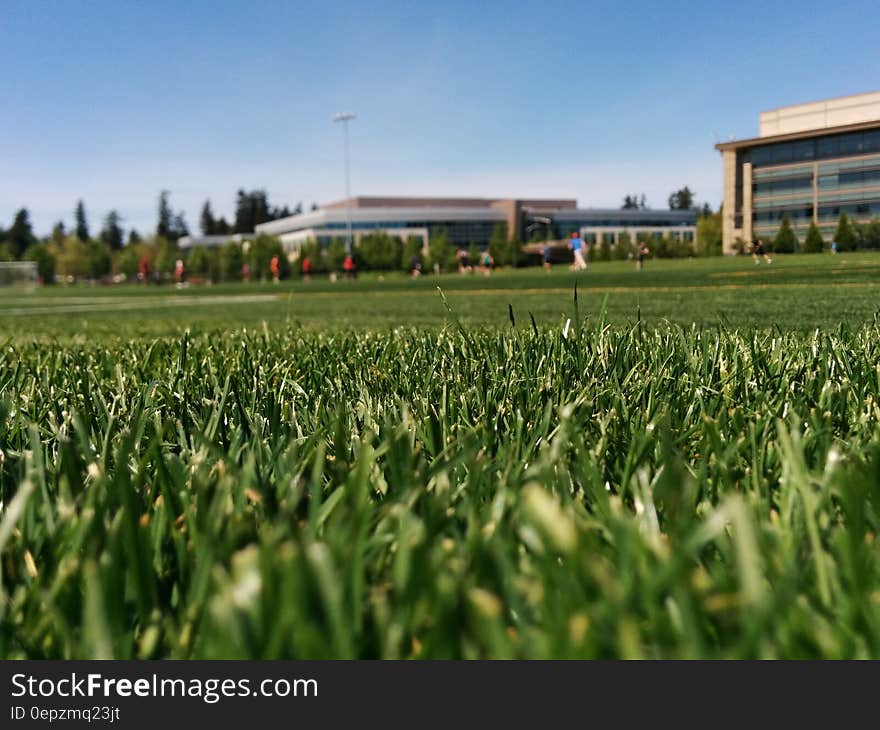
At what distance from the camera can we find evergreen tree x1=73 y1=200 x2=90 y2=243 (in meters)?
179

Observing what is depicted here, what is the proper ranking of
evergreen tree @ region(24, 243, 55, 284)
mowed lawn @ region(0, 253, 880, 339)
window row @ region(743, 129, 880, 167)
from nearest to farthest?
1. mowed lawn @ region(0, 253, 880, 339)
2. window row @ region(743, 129, 880, 167)
3. evergreen tree @ region(24, 243, 55, 284)

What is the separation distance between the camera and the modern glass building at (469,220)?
133 meters

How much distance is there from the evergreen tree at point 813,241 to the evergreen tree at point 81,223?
535ft

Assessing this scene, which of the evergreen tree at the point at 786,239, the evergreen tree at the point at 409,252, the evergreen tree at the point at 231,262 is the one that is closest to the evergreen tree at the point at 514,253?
the evergreen tree at the point at 409,252

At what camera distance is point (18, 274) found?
188 feet

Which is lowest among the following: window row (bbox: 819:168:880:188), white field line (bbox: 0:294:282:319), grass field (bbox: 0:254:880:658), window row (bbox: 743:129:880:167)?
white field line (bbox: 0:294:282:319)

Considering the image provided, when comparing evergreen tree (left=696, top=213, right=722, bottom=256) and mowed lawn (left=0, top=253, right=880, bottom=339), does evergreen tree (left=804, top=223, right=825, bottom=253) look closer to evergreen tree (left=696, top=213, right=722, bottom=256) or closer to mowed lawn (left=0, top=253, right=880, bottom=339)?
evergreen tree (left=696, top=213, right=722, bottom=256)

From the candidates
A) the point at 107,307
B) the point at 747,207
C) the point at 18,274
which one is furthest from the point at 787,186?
the point at 18,274

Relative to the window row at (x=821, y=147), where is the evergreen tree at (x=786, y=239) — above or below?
below

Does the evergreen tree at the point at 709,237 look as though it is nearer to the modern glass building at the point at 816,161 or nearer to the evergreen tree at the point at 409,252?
the modern glass building at the point at 816,161

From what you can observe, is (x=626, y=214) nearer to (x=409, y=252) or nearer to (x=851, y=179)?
(x=409, y=252)

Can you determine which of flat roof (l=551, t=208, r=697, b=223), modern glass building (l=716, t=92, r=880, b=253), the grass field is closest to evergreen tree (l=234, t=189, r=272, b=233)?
flat roof (l=551, t=208, r=697, b=223)

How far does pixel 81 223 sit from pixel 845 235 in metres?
171

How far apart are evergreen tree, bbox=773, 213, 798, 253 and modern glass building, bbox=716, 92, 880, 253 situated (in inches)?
22.4
